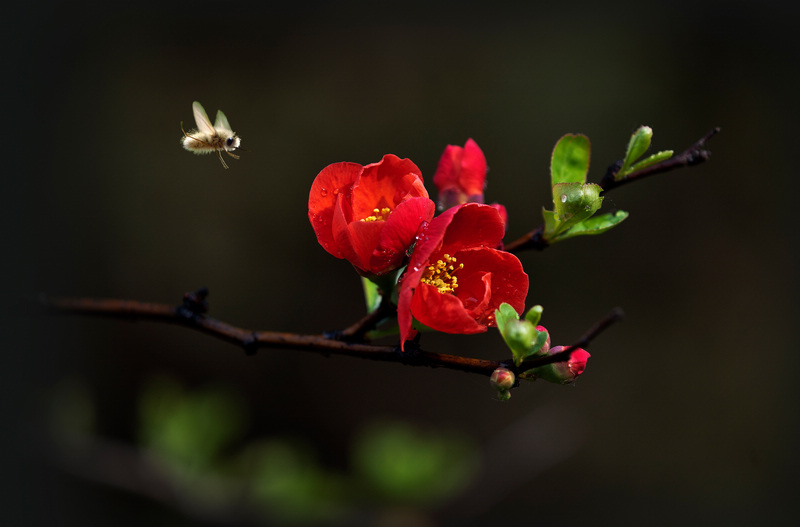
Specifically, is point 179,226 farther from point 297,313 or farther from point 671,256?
point 671,256

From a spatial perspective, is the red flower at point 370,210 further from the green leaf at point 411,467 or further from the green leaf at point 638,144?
the green leaf at point 411,467

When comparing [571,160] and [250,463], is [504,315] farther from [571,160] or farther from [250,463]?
[250,463]

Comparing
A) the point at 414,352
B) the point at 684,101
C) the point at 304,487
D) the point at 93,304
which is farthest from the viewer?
the point at 684,101

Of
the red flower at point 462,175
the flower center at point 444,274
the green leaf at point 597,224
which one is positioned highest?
the red flower at point 462,175

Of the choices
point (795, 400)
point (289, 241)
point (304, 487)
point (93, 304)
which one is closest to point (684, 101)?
point (795, 400)

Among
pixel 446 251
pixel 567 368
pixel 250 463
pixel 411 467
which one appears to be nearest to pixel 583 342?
pixel 567 368

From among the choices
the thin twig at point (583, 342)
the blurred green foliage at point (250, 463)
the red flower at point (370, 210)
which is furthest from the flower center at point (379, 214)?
the blurred green foliage at point (250, 463)

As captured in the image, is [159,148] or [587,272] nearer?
[159,148]

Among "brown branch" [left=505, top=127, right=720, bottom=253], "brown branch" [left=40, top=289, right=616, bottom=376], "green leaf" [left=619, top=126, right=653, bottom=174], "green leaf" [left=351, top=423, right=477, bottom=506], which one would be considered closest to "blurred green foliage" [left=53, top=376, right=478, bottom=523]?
"green leaf" [left=351, top=423, right=477, bottom=506]
